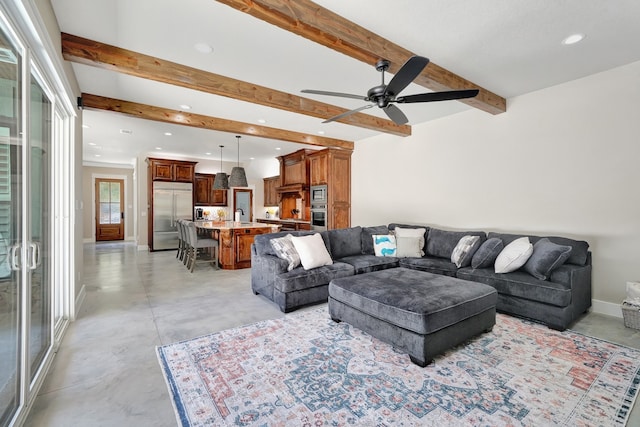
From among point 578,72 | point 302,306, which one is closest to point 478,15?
point 578,72

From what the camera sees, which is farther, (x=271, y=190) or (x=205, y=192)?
(x=271, y=190)

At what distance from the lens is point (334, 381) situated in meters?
2.01

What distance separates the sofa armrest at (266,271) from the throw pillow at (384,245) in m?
1.69

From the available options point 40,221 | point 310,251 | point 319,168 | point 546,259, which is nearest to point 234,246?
point 310,251

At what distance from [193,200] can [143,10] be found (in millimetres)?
7001

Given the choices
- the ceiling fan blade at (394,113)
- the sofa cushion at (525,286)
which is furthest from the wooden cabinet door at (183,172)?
the sofa cushion at (525,286)

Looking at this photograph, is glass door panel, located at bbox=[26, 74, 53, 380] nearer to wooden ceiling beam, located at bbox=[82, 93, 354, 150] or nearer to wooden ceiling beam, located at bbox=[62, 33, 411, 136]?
wooden ceiling beam, located at bbox=[62, 33, 411, 136]

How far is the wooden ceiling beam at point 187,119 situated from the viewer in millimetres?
4066

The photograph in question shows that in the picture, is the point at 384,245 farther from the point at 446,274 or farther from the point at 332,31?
the point at 332,31

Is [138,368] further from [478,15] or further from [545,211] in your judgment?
[545,211]

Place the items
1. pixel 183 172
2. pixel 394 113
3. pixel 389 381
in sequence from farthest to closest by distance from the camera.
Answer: pixel 183 172
pixel 394 113
pixel 389 381

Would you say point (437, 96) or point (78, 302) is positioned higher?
point (437, 96)

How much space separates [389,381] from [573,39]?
11.3 ft

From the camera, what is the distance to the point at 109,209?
10.0 m
